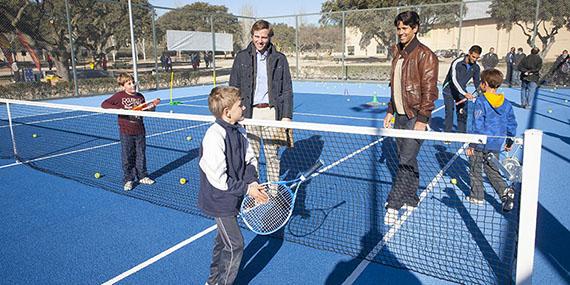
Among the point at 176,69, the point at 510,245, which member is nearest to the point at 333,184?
the point at 510,245

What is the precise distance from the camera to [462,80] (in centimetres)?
786

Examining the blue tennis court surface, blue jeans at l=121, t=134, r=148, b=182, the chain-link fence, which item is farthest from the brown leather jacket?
the chain-link fence

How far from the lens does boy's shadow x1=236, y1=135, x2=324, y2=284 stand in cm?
376

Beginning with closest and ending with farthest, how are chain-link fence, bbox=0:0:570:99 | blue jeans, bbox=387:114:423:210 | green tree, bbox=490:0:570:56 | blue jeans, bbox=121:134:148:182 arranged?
1. blue jeans, bbox=387:114:423:210
2. blue jeans, bbox=121:134:148:182
3. chain-link fence, bbox=0:0:570:99
4. green tree, bbox=490:0:570:56

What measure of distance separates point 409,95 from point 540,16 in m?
21.7

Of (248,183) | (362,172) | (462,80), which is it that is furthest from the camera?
(462,80)

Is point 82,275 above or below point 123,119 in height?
below

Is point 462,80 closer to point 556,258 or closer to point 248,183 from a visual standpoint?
point 556,258

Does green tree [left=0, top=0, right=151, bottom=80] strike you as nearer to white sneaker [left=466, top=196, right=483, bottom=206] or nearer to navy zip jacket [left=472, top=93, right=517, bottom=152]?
navy zip jacket [left=472, top=93, right=517, bottom=152]

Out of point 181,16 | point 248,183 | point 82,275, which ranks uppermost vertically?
point 181,16

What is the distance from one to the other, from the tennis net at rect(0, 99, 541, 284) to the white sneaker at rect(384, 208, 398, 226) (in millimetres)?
57

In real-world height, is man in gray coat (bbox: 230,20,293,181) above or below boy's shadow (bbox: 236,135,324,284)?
above

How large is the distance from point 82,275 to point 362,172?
14.5 ft

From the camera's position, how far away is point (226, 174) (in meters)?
2.92
